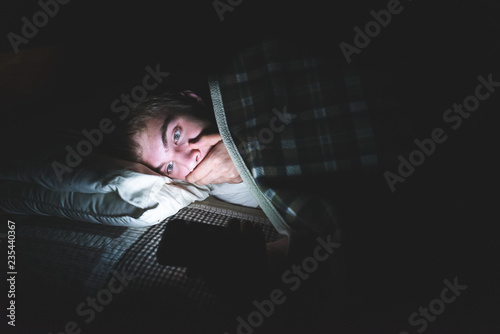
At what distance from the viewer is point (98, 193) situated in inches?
42.7

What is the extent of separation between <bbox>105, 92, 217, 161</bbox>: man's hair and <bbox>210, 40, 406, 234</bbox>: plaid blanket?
13.5 inches

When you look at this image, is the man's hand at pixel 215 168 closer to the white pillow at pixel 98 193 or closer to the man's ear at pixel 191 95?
the white pillow at pixel 98 193

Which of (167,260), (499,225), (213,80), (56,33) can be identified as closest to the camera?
(167,260)

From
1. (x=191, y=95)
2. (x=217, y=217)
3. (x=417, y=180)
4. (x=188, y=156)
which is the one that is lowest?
(x=417, y=180)

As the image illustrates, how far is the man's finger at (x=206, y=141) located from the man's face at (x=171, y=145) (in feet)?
0.05

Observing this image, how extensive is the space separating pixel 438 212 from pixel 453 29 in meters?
0.56

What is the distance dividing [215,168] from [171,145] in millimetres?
216

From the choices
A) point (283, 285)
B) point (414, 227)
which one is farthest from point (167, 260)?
point (414, 227)

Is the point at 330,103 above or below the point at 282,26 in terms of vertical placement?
below

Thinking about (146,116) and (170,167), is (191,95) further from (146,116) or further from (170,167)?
(170,167)

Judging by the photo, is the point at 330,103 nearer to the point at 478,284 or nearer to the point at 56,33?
the point at 478,284

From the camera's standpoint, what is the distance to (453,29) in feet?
2.84

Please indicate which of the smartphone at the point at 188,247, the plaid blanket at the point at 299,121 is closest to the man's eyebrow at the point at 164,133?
the plaid blanket at the point at 299,121

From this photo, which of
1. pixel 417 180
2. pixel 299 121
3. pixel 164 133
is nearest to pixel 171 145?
pixel 164 133
